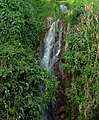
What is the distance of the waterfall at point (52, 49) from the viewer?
Result: 372 inches

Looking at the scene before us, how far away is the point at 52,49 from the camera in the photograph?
384 inches

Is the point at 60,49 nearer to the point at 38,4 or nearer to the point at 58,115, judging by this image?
the point at 58,115

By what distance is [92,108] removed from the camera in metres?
8.30

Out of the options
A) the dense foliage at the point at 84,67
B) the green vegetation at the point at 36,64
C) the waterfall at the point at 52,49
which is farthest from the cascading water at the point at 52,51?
the dense foliage at the point at 84,67

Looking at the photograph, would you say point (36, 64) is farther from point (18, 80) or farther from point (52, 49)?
point (52, 49)

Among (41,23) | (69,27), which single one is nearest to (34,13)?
(41,23)

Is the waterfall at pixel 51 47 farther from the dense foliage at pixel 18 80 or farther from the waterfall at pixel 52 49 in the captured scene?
the dense foliage at pixel 18 80

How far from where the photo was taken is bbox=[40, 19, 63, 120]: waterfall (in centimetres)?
944

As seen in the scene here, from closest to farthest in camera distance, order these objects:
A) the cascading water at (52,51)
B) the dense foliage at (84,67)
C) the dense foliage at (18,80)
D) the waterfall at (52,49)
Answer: the dense foliage at (18,80) < the dense foliage at (84,67) < the cascading water at (52,51) < the waterfall at (52,49)

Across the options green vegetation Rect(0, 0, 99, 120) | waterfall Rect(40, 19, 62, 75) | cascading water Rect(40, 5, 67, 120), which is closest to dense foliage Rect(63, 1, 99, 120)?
green vegetation Rect(0, 0, 99, 120)

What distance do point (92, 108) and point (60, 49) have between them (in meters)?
2.04

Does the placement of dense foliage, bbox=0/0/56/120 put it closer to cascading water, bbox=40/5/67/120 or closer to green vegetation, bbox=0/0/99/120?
green vegetation, bbox=0/0/99/120

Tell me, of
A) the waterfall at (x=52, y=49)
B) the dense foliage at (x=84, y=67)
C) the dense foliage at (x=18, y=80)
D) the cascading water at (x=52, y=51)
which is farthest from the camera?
the waterfall at (x=52, y=49)

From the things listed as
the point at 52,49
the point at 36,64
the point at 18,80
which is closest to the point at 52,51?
the point at 52,49
